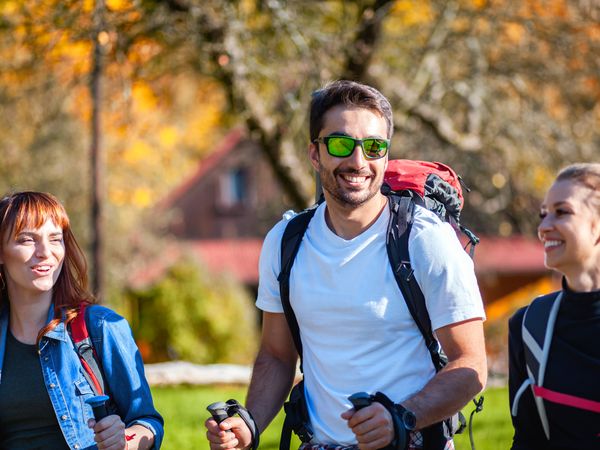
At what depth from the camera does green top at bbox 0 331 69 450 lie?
3400mm

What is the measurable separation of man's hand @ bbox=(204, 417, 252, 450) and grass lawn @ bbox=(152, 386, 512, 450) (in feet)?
13.9

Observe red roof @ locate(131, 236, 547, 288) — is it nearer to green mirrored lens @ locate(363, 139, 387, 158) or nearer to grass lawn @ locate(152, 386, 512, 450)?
grass lawn @ locate(152, 386, 512, 450)

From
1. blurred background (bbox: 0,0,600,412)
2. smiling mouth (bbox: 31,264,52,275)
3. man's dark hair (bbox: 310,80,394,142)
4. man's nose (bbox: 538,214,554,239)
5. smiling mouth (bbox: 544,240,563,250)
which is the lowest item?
smiling mouth (bbox: 31,264,52,275)

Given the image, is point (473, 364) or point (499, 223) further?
point (499, 223)

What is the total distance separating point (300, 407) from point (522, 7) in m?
10.4

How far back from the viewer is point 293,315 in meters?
3.53

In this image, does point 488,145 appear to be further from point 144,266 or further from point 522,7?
point 144,266

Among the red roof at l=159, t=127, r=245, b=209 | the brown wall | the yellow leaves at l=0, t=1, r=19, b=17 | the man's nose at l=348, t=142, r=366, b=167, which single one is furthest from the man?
the brown wall

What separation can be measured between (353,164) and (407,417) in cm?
87

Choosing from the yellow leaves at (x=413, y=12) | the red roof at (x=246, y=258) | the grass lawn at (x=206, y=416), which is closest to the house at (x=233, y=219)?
the red roof at (x=246, y=258)

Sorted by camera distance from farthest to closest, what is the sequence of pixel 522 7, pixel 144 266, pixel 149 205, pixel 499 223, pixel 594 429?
pixel 149 205 < pixel 144 266 < pixel 499 223 < pixel 522 7 < pixel 594 429

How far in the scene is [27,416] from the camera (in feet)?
11.2

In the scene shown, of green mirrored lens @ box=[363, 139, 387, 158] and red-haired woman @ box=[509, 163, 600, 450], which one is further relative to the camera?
green mirrored lens @ box=[363, 139, 387, 158]

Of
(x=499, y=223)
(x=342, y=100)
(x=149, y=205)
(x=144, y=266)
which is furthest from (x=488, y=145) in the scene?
(x=149, y=205)
